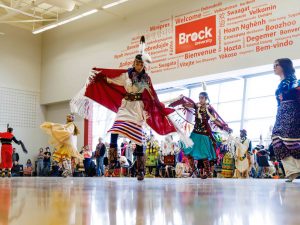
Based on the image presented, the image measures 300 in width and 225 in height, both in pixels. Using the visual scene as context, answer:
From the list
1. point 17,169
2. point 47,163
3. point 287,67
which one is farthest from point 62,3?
point 287,67

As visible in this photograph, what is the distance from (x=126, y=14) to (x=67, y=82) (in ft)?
11.6

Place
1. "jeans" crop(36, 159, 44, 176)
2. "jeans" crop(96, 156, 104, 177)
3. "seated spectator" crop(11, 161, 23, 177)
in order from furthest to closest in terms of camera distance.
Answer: "jeans" crop(36, 159, 44, 176) < "seated spectator" crop(11, 161, 23, 177) < "jeans" crop(96, 156, 104, 177)

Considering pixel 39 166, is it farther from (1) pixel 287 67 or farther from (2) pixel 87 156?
(1) pixel 287 67

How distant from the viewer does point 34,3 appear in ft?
41.7

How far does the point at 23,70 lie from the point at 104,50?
4123mm

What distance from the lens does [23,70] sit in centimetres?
1591

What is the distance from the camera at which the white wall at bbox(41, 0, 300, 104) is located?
9602 mm

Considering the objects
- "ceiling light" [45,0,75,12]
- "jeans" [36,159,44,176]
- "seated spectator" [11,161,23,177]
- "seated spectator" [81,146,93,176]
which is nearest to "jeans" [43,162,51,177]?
"jeans" [36,159,44,176]

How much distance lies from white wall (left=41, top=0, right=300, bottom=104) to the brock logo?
0.46 metres

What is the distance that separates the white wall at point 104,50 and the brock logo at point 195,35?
0.46 meters

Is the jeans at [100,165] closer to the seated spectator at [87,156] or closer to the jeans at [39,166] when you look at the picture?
the seated spectator at [87,156]

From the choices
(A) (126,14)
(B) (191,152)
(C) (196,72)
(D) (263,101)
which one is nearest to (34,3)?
(A) (126,14)

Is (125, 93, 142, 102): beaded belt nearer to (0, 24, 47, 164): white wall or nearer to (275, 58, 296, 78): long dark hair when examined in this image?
(275, 58, 296, 78): long dark hair

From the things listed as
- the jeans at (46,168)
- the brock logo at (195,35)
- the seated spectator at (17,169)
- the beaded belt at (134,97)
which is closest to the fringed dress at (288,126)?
the beaded belt at (134,97)
